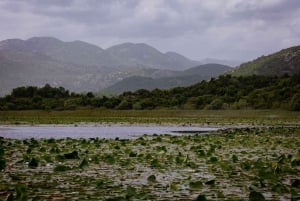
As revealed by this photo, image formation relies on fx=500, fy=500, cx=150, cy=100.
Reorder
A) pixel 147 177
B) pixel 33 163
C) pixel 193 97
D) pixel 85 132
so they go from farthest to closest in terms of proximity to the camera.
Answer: pixel 193 97
pixel 85 132
pixel 33 163
pixel 147 177

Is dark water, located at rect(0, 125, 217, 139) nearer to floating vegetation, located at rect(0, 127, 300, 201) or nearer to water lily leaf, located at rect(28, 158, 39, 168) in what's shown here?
floating vegetation, located at rect(0, 127, 300, 201)

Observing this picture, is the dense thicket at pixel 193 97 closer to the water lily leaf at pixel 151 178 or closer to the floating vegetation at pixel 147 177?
the floating vegetation at pixel 147 177

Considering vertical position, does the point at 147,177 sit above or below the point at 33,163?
below

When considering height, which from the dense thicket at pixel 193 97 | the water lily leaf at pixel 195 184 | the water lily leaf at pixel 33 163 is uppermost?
the dense thicket at pixel 193 97

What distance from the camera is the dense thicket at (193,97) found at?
376 ft

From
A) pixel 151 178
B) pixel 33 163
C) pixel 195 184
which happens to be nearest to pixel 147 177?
pixel 151 178

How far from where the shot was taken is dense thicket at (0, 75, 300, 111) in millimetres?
114625

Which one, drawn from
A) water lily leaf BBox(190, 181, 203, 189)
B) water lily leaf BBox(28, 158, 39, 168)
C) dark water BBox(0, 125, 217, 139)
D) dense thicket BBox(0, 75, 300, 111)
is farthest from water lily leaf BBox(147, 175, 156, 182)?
dense thicket BBox(0, 75, 300, 111)

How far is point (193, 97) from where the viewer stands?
129250mm

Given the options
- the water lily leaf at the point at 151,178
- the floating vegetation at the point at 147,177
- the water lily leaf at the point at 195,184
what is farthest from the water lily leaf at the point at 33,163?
the water lily leaf at the point at 195,184

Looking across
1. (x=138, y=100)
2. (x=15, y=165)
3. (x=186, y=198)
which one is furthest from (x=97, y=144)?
(x=138, y=100)

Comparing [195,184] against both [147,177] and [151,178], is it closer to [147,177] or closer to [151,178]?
[151,178]

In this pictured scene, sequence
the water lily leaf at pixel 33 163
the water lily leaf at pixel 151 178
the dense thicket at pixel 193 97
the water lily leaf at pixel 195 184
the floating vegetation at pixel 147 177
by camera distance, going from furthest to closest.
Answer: the dense thicket at pixel 193 97
the water lily leaf at pixel 33 163
the water lily leaf at pixel 151 178
the water lily leaf at pixel 195 184
the floating vegetation at pixel 147 177

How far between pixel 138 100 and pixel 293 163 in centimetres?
11005
